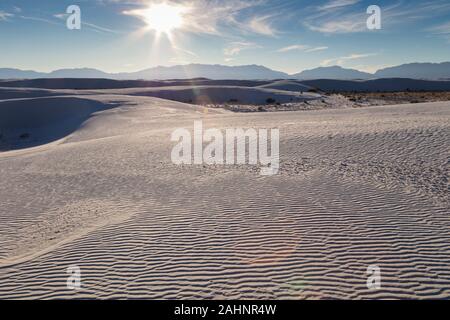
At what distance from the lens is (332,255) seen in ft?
19.0

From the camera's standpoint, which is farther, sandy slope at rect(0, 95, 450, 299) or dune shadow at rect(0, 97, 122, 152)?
dune shadow at rect(0, 97, 122, 152)

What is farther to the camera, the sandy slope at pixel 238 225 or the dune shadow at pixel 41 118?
the dune shadow at pixel 41 118

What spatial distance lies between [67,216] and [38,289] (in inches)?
134

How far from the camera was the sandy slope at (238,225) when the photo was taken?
5262 millimetres

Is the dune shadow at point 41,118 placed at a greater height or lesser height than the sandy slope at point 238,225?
greater

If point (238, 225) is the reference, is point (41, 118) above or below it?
above

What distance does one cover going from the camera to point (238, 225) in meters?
7.14

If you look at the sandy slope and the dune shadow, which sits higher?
the dune shadow

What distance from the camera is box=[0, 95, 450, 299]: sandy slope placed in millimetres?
5262

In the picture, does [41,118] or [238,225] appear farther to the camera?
[41,118]
